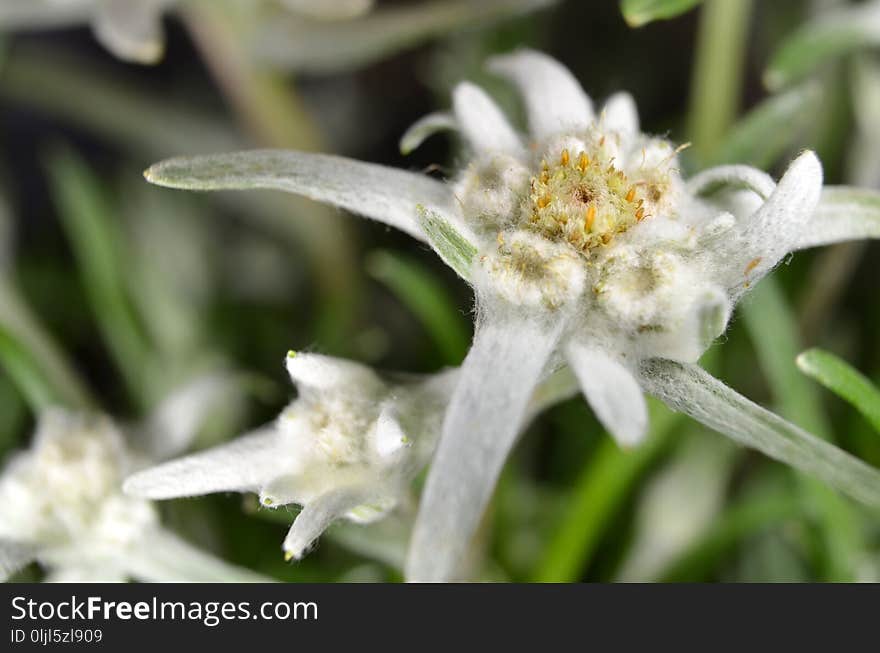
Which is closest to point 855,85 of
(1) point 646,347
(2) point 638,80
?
(2) point 638,80

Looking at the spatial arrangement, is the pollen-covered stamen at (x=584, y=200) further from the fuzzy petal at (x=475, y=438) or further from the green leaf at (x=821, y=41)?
the green leaf at (x=821, y=41)

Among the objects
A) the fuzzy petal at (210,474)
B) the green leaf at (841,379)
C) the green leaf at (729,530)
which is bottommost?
the green leaf at (841,379)

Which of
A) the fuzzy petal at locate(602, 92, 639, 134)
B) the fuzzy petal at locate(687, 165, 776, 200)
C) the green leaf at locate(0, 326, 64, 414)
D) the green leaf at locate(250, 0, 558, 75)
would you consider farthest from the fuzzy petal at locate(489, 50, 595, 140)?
the green leaf at locate(0, 326, 64, 414)

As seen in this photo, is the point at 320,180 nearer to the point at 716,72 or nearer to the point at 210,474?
the point at 210,474

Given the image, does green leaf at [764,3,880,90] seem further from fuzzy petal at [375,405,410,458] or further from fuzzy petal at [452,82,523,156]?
fuzzy petal at [375,405,410,458]

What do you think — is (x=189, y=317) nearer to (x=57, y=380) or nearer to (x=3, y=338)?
(x=57, y=380)

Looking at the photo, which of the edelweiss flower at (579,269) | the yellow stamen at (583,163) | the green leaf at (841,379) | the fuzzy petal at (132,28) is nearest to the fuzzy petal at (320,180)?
the edelweiss flower at (579,269)

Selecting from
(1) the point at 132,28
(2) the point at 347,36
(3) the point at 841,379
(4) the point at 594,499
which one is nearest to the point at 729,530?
(4) the point at 594,499
